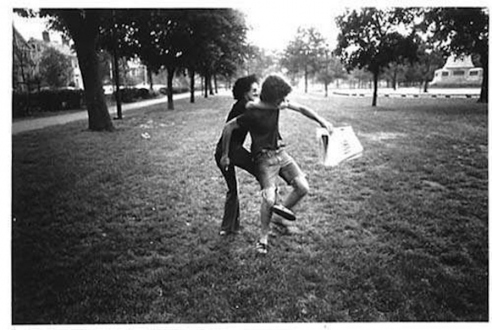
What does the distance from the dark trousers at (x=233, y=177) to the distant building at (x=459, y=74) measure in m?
21.1

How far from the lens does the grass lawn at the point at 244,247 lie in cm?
276

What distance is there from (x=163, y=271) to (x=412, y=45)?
56.2 feet

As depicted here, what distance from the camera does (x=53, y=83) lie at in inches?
1062

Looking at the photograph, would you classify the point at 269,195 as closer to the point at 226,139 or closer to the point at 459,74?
the point at 226,139

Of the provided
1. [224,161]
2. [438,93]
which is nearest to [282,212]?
[224,161]

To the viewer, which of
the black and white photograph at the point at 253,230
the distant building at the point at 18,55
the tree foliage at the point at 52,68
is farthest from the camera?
the tree foliage at the point at 52,68

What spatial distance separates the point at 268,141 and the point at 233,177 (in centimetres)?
63

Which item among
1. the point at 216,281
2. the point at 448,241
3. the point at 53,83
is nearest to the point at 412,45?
the point at 448,241

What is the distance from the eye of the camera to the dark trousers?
11.4 ft

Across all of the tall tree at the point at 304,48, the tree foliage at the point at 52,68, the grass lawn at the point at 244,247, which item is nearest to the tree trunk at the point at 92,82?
the grass lawn at the point at 244,247

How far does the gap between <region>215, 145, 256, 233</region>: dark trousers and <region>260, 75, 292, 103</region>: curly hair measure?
588mm

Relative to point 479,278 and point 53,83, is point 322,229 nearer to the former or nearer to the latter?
point 479,278

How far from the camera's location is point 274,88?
3152 mm

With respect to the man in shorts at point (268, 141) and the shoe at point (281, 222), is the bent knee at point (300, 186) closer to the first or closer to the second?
the man in shorts at point (268, 141)
